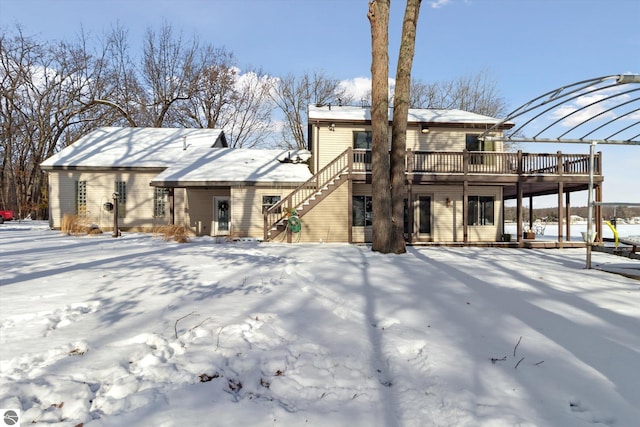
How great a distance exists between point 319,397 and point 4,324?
11.6 ft

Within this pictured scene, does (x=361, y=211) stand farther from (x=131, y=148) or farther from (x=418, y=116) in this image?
(x=131, y=148)

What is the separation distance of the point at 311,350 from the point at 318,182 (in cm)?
1047

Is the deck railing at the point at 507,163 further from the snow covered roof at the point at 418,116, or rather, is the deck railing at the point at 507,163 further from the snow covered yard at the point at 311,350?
the snow covered yard at the point at 311,350

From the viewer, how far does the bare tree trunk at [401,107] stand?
9469mm

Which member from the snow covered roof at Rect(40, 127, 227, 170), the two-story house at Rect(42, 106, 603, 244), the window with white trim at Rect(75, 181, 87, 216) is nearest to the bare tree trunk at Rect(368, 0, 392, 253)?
the two-story house at Rect(42, 106, 603, 244)

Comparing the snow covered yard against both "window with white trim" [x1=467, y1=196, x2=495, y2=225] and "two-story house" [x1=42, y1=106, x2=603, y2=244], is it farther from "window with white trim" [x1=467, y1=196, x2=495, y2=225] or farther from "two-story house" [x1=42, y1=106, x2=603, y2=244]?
"window with white trim" [x1=467, y1=196, x2=495, y2=225]

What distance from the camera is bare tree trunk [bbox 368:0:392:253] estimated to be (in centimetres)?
918

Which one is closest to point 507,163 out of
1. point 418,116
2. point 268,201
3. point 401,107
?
point 418,116

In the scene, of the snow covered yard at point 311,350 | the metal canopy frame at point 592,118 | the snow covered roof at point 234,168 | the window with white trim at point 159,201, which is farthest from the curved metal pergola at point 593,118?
the window with white trim at point 159,201

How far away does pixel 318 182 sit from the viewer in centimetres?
1342

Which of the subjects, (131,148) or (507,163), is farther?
(131,148)

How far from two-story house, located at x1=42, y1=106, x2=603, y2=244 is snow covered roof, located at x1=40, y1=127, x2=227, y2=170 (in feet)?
0.31

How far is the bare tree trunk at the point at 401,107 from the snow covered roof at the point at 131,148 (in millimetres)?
12743

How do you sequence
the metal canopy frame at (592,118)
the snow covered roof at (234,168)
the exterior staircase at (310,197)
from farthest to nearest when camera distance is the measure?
1. the snow covered roof at (234,168)
2. the exterior staircase at (310,197)
3. the metal canopy frame at (592,118)
